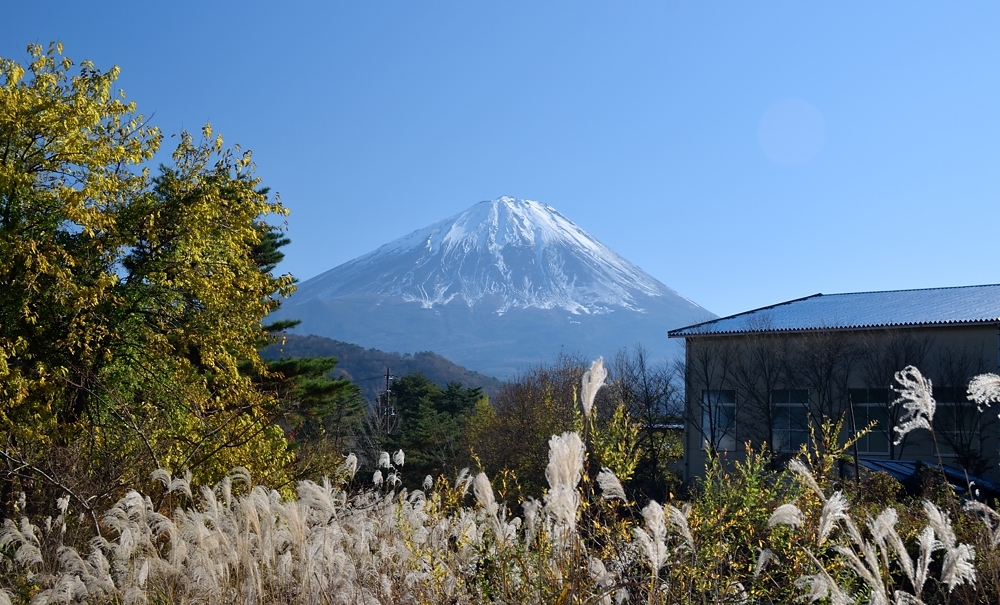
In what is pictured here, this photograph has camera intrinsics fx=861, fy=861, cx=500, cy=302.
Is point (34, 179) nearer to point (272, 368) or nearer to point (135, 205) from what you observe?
point (135, 205)

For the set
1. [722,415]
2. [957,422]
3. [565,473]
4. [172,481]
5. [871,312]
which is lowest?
[722,415]

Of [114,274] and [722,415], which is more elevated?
[114,274]

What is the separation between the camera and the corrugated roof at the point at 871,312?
28.1 meters

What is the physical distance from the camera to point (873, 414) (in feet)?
92.1

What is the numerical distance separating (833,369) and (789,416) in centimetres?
237

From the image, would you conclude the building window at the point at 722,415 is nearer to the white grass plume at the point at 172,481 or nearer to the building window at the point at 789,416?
the building window at the point at 789,416

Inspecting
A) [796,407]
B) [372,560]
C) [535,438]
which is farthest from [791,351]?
[372,560]

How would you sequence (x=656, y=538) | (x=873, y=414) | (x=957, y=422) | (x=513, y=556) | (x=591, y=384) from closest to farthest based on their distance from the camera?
(x=656, y=538)
(x=591, y=384)
(x=513, y=556)
(x=957, y=422)
(x=873, y=414)

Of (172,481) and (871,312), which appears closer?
(172,481)

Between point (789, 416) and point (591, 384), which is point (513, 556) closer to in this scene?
point (591, 384)

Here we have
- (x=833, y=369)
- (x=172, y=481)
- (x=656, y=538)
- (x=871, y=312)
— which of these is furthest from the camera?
(x=871, y=312)

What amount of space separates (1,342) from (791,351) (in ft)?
78.8

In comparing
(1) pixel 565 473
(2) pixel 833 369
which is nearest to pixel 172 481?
(1) pixel 565 473

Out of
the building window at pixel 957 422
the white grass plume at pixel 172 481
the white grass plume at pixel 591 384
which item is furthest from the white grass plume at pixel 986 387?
the building window at pixel 957 422
